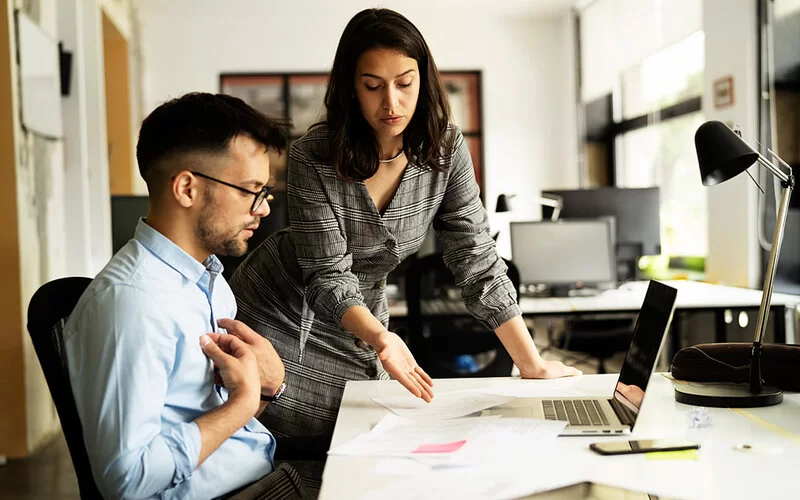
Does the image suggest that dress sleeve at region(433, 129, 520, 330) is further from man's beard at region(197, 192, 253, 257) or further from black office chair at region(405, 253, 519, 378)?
black office chair at region(405, 253, 519, 378)

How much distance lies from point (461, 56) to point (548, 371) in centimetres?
665

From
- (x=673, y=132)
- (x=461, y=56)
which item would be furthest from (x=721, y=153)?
(x=461, y=56)

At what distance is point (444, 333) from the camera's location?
3.21 m

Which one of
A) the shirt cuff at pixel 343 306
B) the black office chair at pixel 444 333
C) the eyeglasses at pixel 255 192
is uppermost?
the eyeglasses at pixel 255 192

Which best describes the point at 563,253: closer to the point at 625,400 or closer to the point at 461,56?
the point at 625,400

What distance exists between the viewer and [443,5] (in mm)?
7480


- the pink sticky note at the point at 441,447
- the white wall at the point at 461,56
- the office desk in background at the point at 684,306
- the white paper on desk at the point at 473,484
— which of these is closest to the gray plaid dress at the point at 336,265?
the pink sticky note at the point at 441,447

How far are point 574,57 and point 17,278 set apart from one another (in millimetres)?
5681

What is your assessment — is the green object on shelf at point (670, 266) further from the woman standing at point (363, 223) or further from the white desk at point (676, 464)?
the white desk at point (676, 464)

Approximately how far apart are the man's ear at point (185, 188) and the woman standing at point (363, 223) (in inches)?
16.2

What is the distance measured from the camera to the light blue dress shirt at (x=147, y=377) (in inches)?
40.9

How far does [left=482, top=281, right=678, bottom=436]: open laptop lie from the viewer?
4.07 feet

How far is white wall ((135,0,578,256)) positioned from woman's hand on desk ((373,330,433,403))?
6497 millimetres

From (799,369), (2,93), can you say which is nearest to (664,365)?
(799,369)
